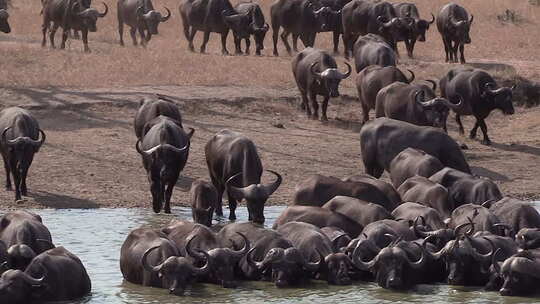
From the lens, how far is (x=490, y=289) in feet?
52.2

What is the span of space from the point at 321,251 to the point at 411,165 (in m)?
5.35

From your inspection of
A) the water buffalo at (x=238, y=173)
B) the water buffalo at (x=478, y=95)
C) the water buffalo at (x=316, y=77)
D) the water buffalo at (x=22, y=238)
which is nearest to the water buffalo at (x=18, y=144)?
the water buffalo at (x=238, y=173)

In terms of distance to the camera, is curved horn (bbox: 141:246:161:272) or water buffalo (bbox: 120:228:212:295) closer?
water buffalo (bbox: 120:228:212:295)

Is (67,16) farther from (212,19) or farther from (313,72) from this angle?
(313,72)

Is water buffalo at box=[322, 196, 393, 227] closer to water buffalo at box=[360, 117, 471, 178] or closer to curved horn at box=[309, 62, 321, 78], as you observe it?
water buffalo at box=[360, 117, 471, 178]

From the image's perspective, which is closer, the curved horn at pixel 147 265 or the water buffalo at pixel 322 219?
the curved horn at pixel 147 265

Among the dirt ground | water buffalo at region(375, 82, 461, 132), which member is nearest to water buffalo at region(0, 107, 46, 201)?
the dirt ground

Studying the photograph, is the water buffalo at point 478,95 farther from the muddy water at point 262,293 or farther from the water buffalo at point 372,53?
the muddy water at point 262,293

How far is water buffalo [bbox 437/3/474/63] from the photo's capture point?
118 feet

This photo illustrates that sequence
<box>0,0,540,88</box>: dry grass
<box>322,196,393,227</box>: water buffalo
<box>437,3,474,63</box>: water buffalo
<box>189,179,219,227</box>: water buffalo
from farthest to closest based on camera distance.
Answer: <box>437,3,474,63</box>: water buffalo, <box>0,0,540,88</box>: dry grass, <box>189,179,219,227</box>: water buffalo, <box>322,196,393,227</box>: water buffalo

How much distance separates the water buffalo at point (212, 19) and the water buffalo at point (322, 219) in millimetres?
19447

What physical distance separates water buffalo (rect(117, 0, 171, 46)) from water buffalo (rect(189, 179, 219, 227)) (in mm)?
19749

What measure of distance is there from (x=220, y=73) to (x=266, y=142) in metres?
5.93

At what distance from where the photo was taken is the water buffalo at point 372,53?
30984mm
